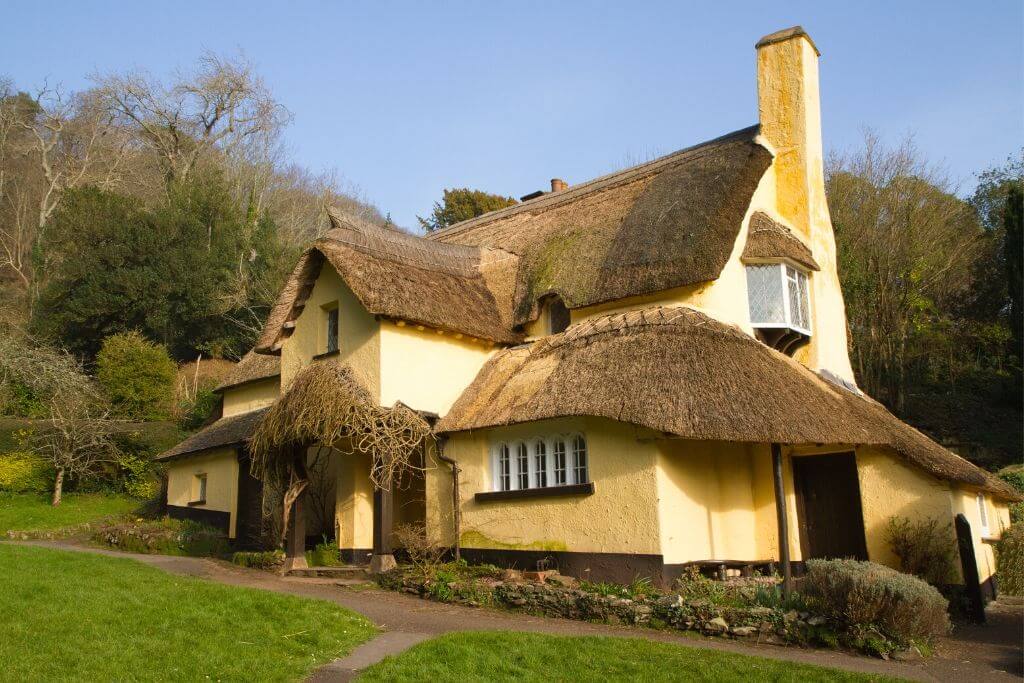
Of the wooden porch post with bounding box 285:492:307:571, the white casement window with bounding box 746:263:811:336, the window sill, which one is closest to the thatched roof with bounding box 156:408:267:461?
the wooden porch post with bounding box 285:492:307:571

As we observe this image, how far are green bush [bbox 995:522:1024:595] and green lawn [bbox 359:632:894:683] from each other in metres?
8.75

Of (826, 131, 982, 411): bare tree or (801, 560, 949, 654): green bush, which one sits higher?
(826, 131, 982, 411): bare tree

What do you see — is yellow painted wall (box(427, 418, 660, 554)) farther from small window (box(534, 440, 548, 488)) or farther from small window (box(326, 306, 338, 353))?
small window (box(326, 306, 338, 353))

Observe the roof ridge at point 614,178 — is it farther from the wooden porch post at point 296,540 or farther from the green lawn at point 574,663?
the green lawn at point 574,663

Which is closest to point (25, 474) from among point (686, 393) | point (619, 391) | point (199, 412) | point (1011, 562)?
point (199, 412)

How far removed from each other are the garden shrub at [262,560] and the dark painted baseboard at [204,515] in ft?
13.7

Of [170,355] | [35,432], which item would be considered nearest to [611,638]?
[35,432]

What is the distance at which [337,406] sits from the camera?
1556 cm

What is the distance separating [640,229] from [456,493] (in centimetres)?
667

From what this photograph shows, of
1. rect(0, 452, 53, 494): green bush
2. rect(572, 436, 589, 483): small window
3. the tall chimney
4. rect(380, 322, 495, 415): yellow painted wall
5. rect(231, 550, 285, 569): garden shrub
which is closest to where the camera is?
rect(572, 436, 589, 483): small window

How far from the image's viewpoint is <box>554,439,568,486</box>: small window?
14750 millimetres

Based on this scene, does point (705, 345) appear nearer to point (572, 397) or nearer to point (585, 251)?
point (572, 397)

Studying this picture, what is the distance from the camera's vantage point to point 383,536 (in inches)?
615

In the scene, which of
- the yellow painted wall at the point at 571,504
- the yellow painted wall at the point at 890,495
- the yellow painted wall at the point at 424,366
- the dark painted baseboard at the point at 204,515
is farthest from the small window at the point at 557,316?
the dark painted baseboard at the point at 204,515
